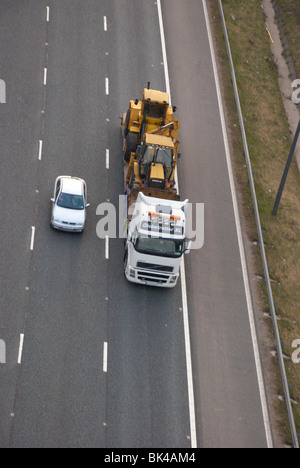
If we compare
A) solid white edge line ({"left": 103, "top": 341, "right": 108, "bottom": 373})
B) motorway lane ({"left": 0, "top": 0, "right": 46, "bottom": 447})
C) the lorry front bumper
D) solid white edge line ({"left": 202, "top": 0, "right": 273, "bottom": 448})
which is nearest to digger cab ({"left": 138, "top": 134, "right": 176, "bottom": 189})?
the lorry front bumper

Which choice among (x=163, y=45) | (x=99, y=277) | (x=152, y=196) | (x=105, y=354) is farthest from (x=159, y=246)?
(x=163, y=45)

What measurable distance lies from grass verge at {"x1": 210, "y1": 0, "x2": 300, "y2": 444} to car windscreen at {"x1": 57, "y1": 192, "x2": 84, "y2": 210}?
28.1ft

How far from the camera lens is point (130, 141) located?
34.6 metres

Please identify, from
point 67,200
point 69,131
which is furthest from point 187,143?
point 67,200

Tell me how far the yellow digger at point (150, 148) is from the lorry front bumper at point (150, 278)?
3531 mm

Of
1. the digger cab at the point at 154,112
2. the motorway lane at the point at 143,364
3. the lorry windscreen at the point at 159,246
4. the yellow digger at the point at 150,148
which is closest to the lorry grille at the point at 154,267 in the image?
the lorry windscreen at the point at 159,246

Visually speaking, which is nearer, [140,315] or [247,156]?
[140,315]

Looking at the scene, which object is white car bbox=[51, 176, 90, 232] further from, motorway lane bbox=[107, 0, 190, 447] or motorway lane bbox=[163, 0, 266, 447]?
motorway lane bbox=[163, 0, 266, 447]

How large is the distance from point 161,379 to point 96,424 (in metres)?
3.37

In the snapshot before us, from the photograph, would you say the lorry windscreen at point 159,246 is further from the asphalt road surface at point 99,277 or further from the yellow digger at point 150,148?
the yellow digger at point 150,148
